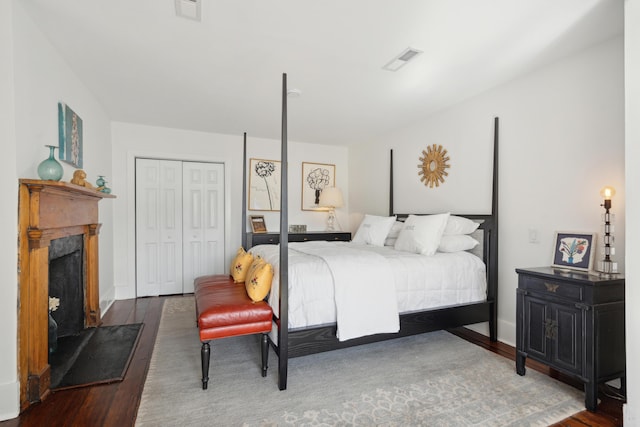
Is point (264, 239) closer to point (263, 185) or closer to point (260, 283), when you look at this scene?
point (263, 185)

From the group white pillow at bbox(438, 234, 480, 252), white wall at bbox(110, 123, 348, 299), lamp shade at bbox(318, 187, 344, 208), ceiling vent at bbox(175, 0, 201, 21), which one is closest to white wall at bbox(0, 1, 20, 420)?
ceiling vent at bbox(175, 0, 201, 21)

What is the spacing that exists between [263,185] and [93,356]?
319 centimetres

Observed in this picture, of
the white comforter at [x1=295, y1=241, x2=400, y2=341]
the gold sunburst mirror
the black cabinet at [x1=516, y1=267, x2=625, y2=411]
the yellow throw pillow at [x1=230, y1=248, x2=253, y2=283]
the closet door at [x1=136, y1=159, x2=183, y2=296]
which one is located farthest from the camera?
the closet door at [x1=136, y1=159, x2=183, y2=296]

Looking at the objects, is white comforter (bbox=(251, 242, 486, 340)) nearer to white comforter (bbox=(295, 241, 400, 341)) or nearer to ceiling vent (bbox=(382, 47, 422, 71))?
white comforter (bbox=(295, 241, 400, 341))

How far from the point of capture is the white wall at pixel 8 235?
1817 mm

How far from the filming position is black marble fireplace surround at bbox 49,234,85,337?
112 inches

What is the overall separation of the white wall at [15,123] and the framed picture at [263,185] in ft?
9.19

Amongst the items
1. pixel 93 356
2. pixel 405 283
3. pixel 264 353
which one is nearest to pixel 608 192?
pixel 405 283

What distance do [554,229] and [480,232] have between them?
2.13 ft

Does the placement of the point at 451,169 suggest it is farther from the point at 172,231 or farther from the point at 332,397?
the point at 172,231

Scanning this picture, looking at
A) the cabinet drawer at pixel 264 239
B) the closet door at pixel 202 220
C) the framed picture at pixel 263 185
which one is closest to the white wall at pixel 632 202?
the cabinet drawer at pixel 264 239

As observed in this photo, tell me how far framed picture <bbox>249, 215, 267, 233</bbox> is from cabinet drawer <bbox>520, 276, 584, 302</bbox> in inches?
138

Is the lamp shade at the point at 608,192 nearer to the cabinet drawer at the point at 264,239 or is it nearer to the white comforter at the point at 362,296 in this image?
the white comforter at the point at 362,296

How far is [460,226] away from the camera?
3.22 metres
